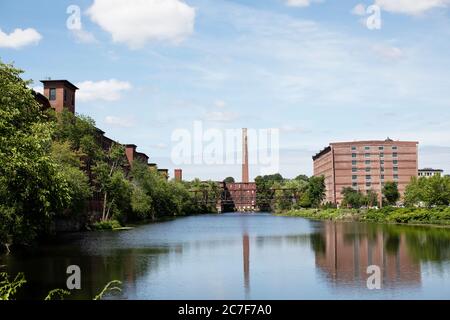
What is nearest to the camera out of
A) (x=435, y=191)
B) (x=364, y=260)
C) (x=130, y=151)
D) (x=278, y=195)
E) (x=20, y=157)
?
(x=20, y=157)

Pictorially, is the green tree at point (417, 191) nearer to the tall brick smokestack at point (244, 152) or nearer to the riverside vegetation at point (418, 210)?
the riverside vegetation at point (418, 210)

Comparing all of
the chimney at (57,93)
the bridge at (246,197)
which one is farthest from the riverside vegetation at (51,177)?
the bridge at (246,197)

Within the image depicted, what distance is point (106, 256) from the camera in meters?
36.2

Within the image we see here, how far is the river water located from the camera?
23.2 m

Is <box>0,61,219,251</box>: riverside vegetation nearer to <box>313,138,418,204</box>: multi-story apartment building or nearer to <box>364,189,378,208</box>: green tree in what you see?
<box>364,189,378,208</box>: green tree

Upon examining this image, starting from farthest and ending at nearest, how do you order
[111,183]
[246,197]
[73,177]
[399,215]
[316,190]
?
[246,197] → [316,190] → [399,215] → [111,183] → [73,177]

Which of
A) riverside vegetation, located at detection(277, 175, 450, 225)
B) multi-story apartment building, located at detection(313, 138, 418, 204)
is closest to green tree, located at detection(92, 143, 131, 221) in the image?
riverside vegetation, located at detection(277, 175, 450, 225)

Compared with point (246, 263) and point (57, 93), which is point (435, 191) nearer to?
point (57, 93)

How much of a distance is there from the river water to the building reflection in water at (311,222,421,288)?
5 centimetres

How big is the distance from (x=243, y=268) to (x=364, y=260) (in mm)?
8695

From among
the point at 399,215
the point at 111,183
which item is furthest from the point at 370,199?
the point at 111,183

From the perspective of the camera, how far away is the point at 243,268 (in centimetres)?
3048

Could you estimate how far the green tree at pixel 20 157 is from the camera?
24359mm
